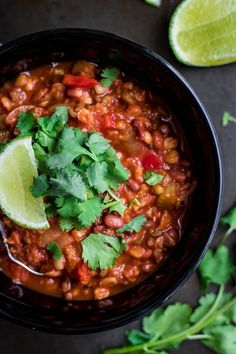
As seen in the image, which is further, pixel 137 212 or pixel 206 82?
pixel 206 82

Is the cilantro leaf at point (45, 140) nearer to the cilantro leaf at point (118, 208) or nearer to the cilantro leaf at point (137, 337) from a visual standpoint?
the cilantro leaf at point (118, 208)

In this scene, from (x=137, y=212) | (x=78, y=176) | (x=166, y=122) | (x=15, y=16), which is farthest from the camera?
(x=15, y=16)

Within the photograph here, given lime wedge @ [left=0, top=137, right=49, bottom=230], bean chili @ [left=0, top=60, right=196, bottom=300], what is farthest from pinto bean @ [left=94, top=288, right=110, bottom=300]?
lime wedge @ [left=0, top=137, right=49, bottom=230]

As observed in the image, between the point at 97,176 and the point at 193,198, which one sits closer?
the point at 97,176

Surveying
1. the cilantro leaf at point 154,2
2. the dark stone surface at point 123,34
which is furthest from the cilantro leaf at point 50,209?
the cilantro leaf at point 154,2

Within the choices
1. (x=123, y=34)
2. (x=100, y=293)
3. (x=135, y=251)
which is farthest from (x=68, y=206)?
(x=123, y=34)

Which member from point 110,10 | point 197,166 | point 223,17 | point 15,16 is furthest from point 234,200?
point 15,16

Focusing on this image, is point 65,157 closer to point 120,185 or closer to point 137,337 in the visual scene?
point 120,185

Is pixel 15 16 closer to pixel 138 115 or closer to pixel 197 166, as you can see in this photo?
pixel 138 115
